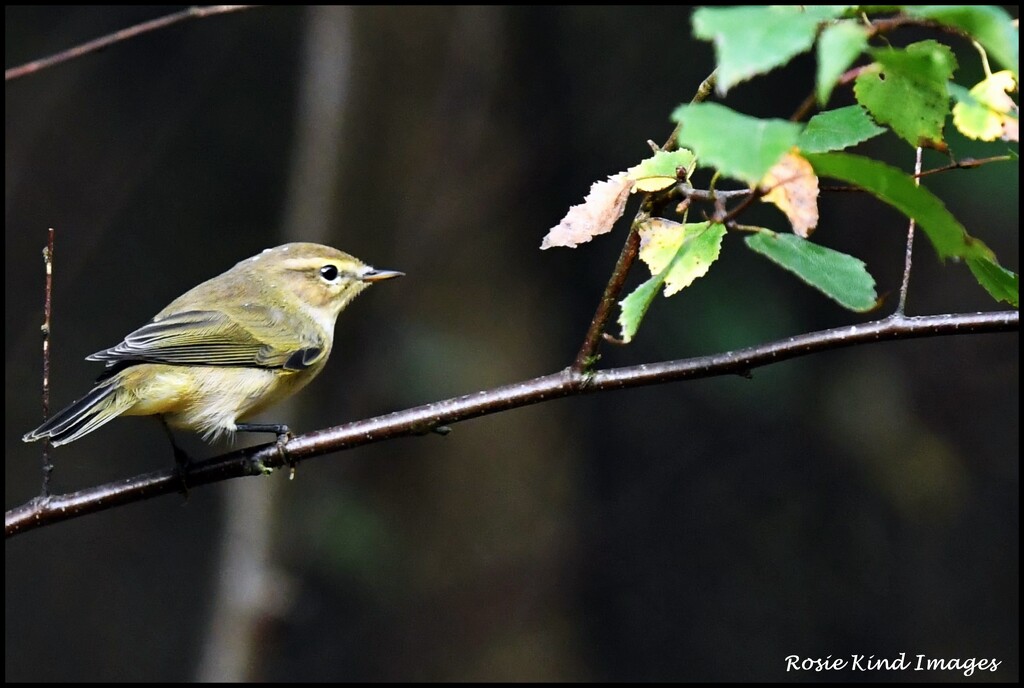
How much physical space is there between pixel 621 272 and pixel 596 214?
0.13 metres

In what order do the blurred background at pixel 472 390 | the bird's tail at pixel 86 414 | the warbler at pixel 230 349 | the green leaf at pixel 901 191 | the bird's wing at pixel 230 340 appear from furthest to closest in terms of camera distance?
the blurred background at pixel 472 390 → the bird's wing at pixel 230 340 → the warbler at pixel 230 349 → the bird's tail at pixel 86 414 → the green leaf at pixel 901 191

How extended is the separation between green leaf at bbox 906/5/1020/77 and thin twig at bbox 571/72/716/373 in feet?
1.80

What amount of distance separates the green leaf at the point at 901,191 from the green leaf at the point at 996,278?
0.32m

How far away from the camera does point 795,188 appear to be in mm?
1565

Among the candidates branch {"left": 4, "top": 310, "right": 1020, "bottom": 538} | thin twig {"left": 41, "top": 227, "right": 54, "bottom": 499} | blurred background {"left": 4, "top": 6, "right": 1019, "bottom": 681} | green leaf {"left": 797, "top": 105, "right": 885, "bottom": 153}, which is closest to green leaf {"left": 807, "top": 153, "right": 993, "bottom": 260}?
green leaf {"left": 797, "top": 105, "right": 885, "bottom": 153}

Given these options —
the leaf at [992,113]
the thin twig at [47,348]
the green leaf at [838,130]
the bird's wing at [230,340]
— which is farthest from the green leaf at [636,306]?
the bird's wing at [230,340]

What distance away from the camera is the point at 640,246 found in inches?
72.2

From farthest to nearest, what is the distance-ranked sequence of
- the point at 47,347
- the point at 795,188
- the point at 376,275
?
the point at 376,275, the point at 47,347, the point at 795,188

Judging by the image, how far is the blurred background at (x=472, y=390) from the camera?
20.2 ft

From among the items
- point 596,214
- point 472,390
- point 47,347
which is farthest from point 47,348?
point 472,390

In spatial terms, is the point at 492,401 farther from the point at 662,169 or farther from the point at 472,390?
the point at 472,390

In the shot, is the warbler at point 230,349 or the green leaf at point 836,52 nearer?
the green leaf at point 836,52

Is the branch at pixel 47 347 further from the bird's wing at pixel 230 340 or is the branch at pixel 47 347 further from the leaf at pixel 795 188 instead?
the leaf at pixel 795 188

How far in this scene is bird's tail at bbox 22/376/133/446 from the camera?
280 cm
